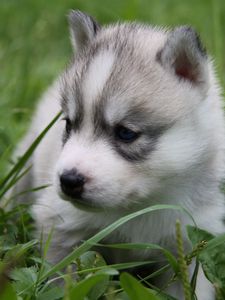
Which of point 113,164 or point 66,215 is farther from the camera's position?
point 66,215

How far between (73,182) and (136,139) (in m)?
0.39

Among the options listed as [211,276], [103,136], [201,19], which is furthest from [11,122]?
[201,19]

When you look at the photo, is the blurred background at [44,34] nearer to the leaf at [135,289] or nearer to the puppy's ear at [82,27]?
the puppy's ear at [82,27]

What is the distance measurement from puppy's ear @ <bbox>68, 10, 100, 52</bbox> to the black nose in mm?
975

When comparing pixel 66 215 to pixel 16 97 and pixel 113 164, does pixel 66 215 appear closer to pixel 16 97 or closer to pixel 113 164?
pixel 113 164

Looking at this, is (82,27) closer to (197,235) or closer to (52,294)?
(197,235)

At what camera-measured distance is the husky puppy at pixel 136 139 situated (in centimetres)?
373

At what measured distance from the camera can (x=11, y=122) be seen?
616cm

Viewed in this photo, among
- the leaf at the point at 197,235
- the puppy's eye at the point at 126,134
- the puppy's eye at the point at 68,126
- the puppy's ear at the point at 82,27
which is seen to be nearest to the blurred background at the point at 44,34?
the puppy's ear at the point at 82,27

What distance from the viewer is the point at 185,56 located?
4.01 m

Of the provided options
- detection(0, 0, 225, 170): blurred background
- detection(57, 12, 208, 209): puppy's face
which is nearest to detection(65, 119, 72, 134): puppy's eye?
detection(57, 12, 208, 209): puppy's face

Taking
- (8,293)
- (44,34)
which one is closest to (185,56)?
(8,293)

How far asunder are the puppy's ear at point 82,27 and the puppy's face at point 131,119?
10.2 inches

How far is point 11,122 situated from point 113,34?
2.12 meters
